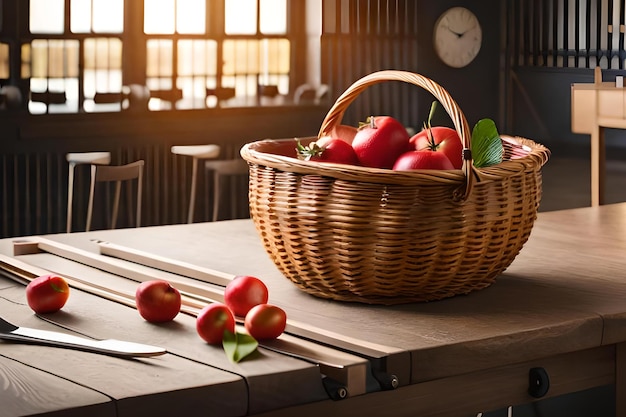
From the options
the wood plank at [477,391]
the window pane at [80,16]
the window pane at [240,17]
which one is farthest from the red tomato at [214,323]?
the window pane at [240,17]

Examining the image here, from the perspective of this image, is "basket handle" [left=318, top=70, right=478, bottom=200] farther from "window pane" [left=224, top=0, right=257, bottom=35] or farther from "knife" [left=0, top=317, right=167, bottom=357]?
"window pane" [left=224, top=0, right=257, bottom=35]

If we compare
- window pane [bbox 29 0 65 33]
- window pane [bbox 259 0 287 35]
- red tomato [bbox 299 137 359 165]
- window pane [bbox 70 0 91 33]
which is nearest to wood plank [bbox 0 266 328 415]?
red tomato [bbox 299 137 359 165]

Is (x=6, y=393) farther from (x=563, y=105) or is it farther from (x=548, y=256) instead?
(x=563, y=105)

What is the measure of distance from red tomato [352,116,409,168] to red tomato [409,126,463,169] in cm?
2

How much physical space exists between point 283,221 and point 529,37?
9475 millimetres

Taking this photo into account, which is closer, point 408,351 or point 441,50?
point 408,351

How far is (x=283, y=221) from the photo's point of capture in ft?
4.50

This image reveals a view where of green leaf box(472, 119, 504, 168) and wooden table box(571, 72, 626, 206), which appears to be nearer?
green leaf box(472, 119, 504, 168)

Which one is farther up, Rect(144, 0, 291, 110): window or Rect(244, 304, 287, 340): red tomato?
Rect(144, 0, 291, 110): window

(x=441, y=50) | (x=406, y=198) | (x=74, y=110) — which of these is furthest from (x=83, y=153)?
(x=406, y=198)

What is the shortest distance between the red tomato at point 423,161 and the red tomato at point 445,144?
66 millimetres

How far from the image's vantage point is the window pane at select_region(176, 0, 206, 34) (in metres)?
7.04

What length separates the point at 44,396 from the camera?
96 cm

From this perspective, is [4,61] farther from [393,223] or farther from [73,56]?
[393,223]
